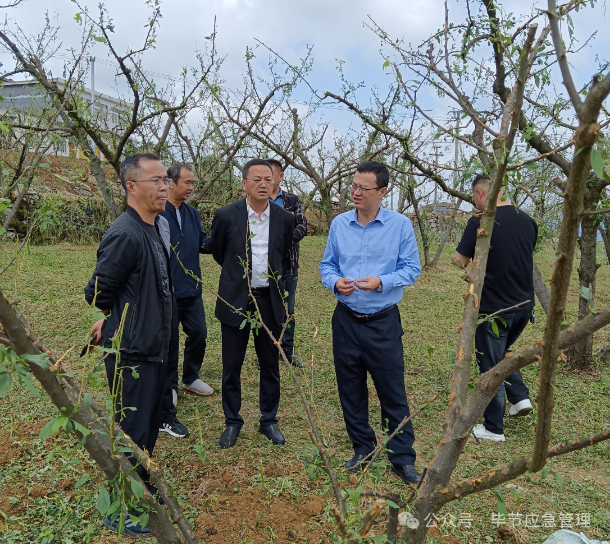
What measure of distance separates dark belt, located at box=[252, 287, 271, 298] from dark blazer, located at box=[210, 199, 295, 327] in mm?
73

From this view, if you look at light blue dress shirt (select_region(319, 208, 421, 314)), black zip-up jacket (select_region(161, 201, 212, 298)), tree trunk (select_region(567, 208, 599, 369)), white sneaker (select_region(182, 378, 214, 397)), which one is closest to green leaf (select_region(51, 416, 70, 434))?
light blue dress shirt (select_region(319, 208, 421, 314))

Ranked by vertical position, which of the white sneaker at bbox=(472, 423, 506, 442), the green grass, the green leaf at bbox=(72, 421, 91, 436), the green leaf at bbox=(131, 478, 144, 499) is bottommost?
the green grass

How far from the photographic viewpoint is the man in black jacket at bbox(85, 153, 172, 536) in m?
2.60

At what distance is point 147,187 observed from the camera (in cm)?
280

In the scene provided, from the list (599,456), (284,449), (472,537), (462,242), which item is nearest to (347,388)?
(284,449)

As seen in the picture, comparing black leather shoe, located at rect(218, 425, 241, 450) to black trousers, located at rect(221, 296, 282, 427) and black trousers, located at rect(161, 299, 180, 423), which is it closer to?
black trousers, located at rect(221, 296, 282, 427)

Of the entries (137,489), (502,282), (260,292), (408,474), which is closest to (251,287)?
(260,292)

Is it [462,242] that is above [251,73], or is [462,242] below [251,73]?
below

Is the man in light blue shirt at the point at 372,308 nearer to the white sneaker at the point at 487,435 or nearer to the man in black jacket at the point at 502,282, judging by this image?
the man in black jacket at the point at 502,282

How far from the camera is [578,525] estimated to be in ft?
9.24

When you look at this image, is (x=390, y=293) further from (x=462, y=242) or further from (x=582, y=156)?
(x=582, y=156)

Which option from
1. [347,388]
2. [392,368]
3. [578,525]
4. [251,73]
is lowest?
[578,525]

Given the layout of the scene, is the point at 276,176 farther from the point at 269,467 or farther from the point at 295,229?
the point at 269,467

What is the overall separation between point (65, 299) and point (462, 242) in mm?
6301
